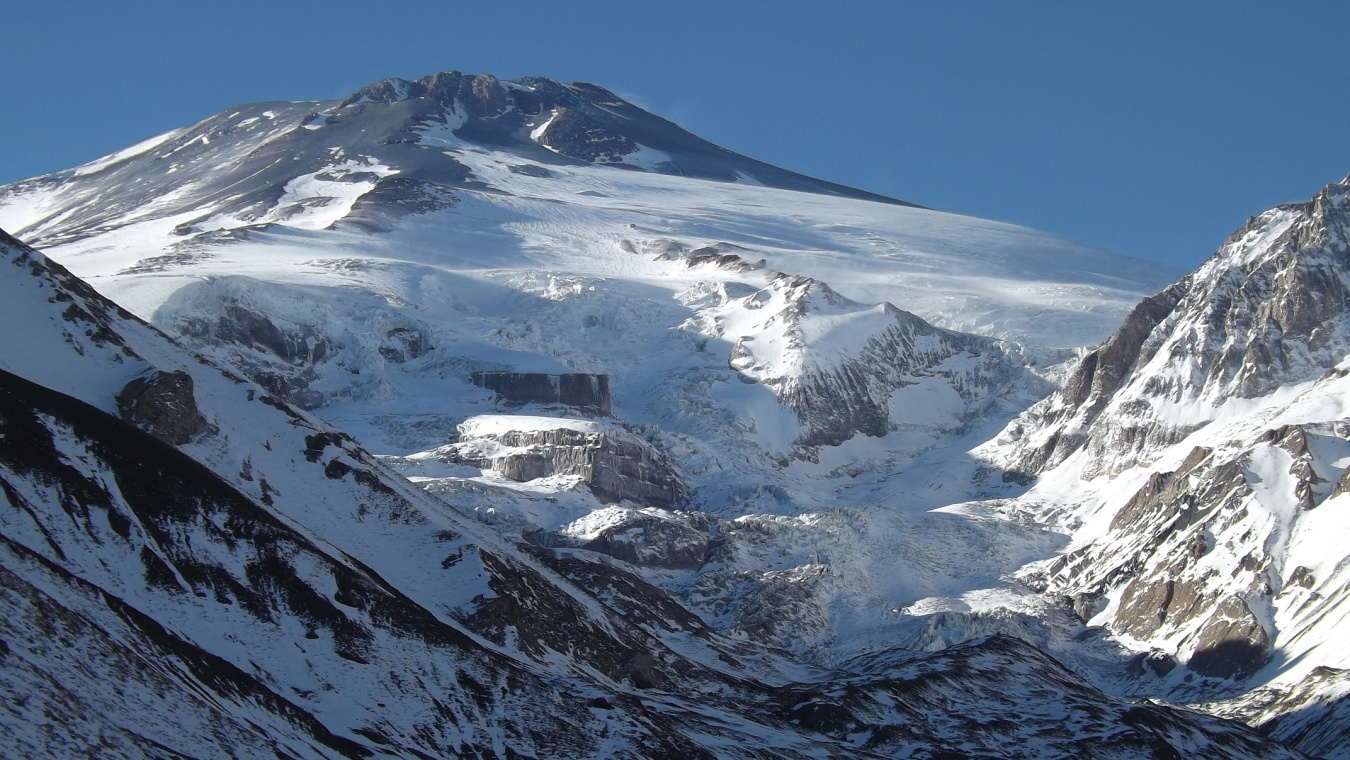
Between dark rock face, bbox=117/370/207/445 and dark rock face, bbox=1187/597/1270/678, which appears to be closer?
dark rock face, bbox=117/370/207/445

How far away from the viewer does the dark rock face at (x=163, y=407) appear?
441ft

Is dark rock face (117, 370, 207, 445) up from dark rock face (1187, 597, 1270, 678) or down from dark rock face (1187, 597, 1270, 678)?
up

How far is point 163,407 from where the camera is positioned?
136m

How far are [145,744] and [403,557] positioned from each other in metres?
55.1

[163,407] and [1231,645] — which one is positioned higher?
[163,407]

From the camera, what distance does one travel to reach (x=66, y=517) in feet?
346

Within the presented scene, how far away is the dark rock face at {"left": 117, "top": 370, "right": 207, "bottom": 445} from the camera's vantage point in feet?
441

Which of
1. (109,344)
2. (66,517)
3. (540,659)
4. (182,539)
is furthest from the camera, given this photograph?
(109,344)

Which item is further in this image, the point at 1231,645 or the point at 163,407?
the point at 1231,645

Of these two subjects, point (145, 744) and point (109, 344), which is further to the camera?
point (109, 344)

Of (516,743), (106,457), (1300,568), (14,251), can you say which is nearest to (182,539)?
(106,457)

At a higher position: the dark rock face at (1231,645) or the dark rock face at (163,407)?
the dark rock face at (163,407)

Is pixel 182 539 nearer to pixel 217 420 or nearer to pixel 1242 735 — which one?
pixel 217 420

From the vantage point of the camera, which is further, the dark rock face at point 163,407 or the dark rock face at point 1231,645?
the dark rock face at point 1231,645
